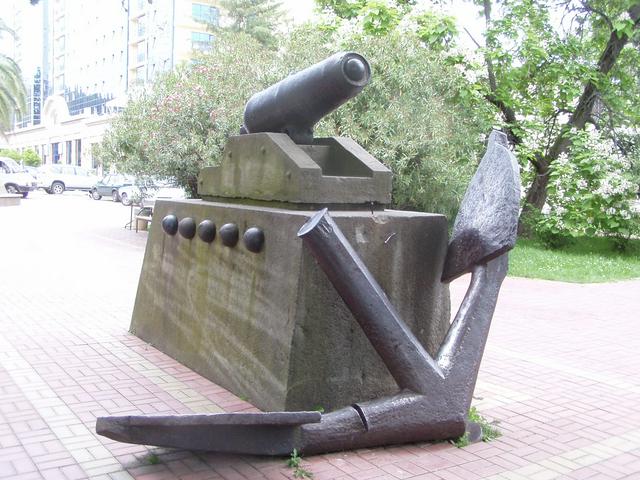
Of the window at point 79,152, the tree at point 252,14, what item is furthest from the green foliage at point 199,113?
the window at point 79,152

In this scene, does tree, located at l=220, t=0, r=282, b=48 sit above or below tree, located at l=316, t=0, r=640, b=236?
above

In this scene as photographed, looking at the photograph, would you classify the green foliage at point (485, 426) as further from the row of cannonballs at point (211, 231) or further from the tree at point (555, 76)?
the tree at point (555, 76)

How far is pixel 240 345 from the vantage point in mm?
4703

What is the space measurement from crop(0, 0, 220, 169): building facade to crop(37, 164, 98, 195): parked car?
3378 millimetres

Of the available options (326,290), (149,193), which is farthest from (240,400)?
(149,193)

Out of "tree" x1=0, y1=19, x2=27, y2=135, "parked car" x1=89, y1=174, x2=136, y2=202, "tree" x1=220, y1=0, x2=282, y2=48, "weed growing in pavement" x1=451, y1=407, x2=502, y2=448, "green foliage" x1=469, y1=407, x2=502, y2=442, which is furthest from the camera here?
"tree" x1=220, y1=0, x2=282, y2=48

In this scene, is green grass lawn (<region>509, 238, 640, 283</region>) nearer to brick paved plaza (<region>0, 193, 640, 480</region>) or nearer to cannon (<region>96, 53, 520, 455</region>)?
brick paved plaza (<region>0, 193, 640, 480</region>)

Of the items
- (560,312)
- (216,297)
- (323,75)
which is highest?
(323,75)

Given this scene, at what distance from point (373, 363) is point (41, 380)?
2466mm

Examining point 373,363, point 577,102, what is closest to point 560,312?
point 373,363

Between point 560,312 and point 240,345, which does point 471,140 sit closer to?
point 560,312

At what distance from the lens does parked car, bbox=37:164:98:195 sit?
38.7m

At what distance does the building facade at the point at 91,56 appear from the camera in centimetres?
5166

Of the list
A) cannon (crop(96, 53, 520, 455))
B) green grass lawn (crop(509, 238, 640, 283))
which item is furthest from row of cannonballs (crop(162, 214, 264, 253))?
green grass lawn (crop(509, 238, 640, 283))
